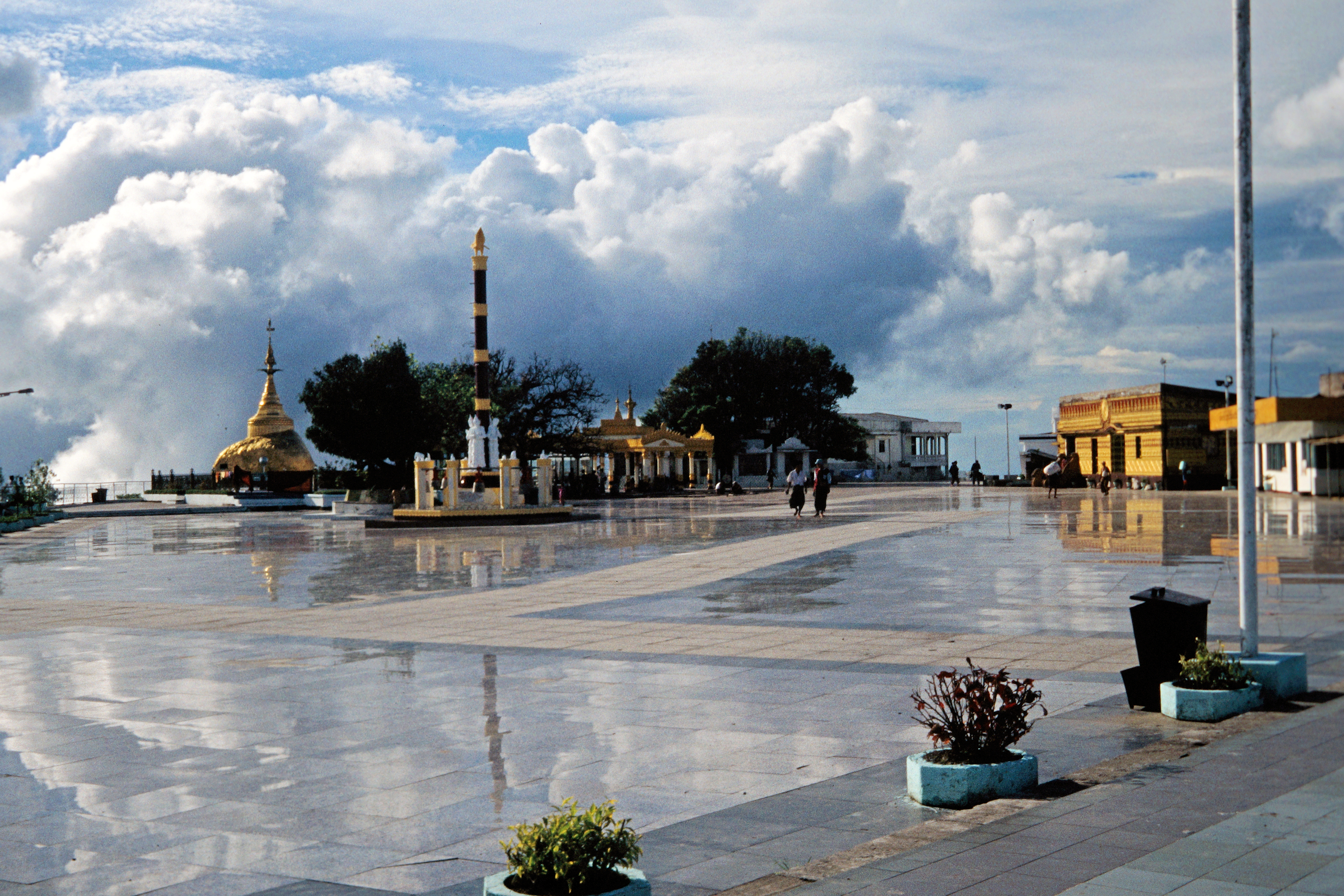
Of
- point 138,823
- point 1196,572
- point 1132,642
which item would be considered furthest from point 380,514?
point 138,823

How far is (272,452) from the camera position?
80.8m

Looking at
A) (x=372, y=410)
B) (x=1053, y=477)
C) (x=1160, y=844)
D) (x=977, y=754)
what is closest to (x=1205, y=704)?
(x=977, y=754)

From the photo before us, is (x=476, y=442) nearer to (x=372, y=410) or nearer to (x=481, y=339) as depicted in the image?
(x=481, y=339)

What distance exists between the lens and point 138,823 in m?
6.17

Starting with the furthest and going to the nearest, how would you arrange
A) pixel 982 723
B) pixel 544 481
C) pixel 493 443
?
1. pixel 493 443
2. pixel 544 481
3. pixel 982 723

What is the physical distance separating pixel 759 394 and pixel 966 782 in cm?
7861

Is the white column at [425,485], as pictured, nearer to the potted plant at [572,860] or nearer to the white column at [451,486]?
the white column at [451,486]

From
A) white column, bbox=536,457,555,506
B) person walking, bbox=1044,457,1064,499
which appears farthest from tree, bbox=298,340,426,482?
person walking, bbox=1044,457,1064,499

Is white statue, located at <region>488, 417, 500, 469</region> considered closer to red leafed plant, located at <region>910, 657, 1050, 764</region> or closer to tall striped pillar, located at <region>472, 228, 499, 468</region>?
tall striped pillar, located at <region>472, 228, 499, 468</region>

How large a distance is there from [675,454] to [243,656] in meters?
62.3

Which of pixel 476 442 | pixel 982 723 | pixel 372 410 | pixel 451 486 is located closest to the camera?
pixel 982 723

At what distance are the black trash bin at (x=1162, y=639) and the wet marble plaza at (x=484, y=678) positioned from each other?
0.41 m

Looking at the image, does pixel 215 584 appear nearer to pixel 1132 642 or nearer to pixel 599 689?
pixel 599 689

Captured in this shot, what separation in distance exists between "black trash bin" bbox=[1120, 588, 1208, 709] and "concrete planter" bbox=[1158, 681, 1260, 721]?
22cm
